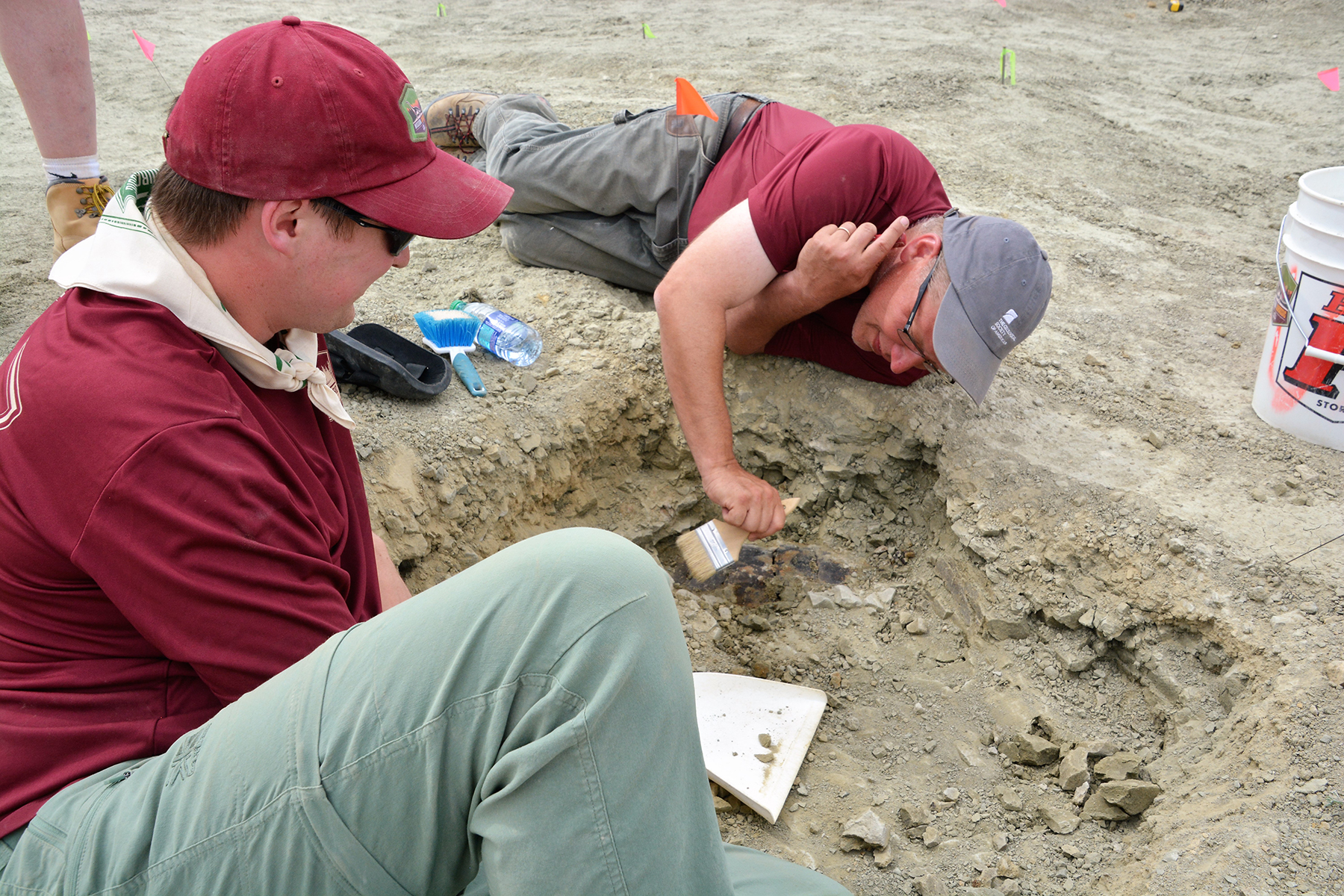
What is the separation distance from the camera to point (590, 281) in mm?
3246

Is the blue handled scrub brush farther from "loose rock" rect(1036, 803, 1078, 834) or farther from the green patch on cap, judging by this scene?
"loose rock" rect(1036, 803, 1078, 834)

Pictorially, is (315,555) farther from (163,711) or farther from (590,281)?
(590,281)

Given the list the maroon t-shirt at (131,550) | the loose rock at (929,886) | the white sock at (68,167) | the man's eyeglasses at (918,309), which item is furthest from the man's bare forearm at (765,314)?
the white sock at (68,167)

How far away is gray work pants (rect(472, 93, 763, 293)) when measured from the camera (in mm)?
2963

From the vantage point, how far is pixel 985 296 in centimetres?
223

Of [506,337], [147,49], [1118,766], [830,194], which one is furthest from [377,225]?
[147,49]

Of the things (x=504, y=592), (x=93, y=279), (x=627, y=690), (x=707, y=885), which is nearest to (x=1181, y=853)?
(x=707, y=885)

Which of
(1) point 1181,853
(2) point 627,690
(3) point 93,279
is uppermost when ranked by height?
(3) point 93,279

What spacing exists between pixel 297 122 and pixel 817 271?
1422mm

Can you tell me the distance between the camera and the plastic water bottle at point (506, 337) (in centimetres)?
287

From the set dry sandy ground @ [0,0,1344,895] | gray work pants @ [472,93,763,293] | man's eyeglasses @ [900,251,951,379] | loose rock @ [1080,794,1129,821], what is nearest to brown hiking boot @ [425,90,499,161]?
gray work pants @ [472,93,763,293]

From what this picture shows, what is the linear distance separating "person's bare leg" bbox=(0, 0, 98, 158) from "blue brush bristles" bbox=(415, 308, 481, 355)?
1149 mm

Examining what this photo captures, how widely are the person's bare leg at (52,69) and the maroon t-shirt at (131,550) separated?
76.0 inches

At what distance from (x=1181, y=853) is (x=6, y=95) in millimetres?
6558
